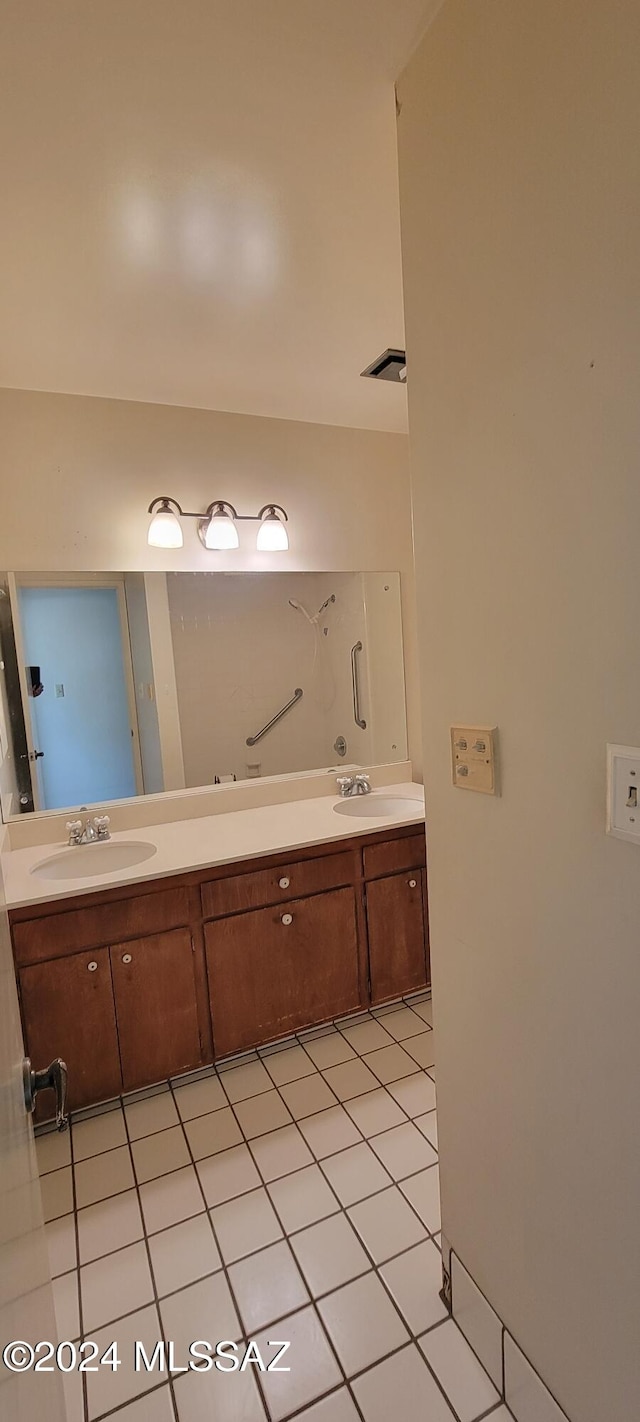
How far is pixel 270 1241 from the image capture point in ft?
4.59

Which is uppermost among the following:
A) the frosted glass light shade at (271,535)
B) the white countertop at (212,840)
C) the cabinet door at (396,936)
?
the frosted glass light shade at (271,535)

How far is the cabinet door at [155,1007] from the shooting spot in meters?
1.82

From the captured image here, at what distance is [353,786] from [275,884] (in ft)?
2.34

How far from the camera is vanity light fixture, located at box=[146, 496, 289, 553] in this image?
2.19m

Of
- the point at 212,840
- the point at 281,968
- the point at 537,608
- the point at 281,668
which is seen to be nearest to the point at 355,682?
the point at 281,668

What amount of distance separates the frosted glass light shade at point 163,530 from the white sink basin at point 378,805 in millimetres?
1256

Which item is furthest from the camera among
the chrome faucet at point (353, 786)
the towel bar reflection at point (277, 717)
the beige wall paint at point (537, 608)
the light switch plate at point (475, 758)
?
the chrome faucet at point (353, 786)

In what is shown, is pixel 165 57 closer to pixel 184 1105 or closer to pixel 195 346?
pixel 195 346

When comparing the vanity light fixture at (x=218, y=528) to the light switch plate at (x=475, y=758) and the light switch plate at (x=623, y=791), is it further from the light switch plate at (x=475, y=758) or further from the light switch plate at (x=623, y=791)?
the light switch plate at (x=623, y=791)

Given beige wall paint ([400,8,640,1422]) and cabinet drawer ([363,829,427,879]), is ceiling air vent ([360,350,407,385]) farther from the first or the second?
cabinet drawer ([363,829,427,879])

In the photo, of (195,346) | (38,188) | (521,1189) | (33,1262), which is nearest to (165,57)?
(38,188)

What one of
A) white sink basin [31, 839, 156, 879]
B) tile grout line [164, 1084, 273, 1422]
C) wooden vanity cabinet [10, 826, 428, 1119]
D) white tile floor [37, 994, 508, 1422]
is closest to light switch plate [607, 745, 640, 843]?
white tile floor [37, 994, 508, 1422]

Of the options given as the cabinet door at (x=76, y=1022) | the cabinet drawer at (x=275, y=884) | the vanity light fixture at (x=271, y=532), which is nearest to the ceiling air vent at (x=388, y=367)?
the vanity light fixture at (x=271, y=532)

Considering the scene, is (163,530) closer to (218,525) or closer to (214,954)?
(218,525)
